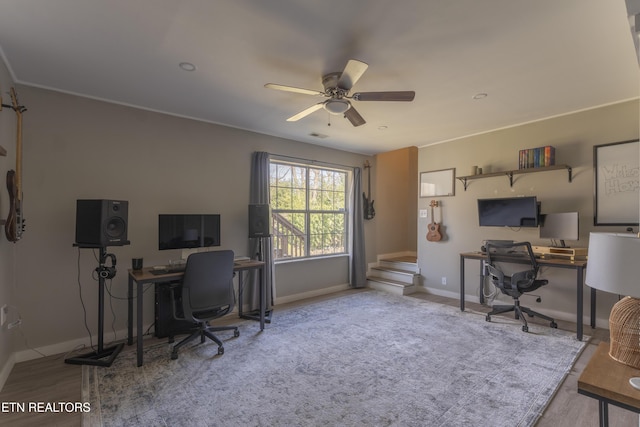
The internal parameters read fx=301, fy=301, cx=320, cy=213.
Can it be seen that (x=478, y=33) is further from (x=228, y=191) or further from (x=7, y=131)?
(x=7, y=131)

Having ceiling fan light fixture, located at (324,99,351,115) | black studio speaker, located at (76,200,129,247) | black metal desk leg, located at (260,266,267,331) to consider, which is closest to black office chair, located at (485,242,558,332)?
ceiling fan light fixture, located at (324,99,351,115)

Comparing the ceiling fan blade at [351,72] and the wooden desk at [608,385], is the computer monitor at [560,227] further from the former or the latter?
the ceiling fan blade at [351,72]

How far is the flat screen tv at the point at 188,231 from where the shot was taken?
131 inches

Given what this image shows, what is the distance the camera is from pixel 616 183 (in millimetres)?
3402

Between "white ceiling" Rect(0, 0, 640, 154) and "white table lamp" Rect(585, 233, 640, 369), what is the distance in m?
1.52

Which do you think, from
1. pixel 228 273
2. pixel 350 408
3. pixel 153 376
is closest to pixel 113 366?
pixel 153 376

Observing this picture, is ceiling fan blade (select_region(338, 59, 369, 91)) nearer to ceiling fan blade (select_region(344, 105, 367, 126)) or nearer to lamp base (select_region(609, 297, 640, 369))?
ceiling fan blade (select_region(344, 105, 367, 126))

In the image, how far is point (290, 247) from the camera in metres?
4.89

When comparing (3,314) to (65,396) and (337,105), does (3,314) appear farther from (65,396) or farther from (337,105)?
(337,105)

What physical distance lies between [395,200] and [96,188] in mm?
5456

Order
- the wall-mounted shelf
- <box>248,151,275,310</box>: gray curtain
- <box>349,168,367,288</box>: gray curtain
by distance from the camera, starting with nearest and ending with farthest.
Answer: the wall-mounted shelf < <box>248,151,275,310</box>: gray curtain < <box>349,168,367,288</box>: gray curtain

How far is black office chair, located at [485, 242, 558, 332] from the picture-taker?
347 centimetres

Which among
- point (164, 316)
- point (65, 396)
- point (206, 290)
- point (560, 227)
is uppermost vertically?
point (560, 227)

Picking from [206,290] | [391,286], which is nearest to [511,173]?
[391,286]
